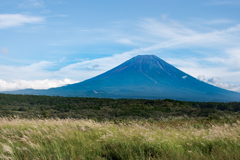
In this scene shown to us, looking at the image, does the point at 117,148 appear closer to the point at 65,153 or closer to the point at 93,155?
the point at 93,155

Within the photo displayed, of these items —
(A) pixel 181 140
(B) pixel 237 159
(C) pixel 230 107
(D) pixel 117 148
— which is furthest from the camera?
(C) pixel 230 107

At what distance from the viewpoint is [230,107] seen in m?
58.4

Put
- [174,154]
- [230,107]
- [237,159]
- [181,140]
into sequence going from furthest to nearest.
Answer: [230,107] → [181,140] → [174,154] → [237,159]

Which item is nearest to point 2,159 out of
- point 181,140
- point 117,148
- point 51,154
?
point 51,154

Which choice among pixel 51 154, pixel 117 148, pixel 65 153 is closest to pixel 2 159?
pixel 51 154

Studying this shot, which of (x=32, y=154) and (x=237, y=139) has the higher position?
(x=237, y=139)

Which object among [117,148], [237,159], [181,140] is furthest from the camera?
[181,140]

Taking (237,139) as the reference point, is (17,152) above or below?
below

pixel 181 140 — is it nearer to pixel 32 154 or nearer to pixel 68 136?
pixel 68 136

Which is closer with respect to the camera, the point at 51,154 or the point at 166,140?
the point at 51,154

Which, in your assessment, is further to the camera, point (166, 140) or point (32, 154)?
point (166, 140)

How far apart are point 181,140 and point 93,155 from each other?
271 centimetres

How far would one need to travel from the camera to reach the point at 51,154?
16.2 ft

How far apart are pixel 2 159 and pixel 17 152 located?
51 cm
